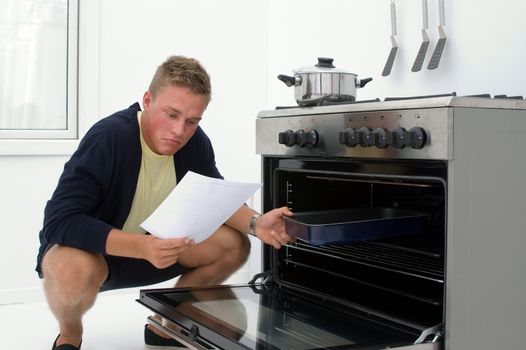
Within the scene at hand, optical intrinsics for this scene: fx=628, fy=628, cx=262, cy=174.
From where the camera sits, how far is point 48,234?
5.95 ft

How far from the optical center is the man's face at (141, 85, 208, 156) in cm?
180

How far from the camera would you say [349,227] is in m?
1.58

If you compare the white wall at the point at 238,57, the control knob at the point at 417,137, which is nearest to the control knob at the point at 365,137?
the control knob at the point at 417,137

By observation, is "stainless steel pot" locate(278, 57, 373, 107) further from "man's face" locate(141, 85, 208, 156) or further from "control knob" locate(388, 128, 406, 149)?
"control knob" locate(388, 128, 406, 149)

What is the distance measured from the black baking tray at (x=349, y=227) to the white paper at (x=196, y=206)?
174 millimetres

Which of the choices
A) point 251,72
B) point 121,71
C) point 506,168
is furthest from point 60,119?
point 506,168

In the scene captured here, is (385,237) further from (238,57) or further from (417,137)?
(238,57)

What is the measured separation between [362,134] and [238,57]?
207 centimetres

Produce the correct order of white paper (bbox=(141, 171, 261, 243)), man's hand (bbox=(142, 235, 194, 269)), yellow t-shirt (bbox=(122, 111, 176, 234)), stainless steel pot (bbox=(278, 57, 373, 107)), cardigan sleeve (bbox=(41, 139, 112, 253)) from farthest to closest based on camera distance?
yellow t-shirt (bbox=(122, 111, 176, 234)) < stainless steel pot (bbox=(278, 57, 373, 107)) < cardigan sleeve (bbox=(41, 139, 112, 253)) < man's hand (bbox=(142, 235, 194, 269)) < white paper (bbox=(141, 171, 261, 243))

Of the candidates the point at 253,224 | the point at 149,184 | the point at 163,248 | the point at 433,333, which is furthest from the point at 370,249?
the point at 149,184

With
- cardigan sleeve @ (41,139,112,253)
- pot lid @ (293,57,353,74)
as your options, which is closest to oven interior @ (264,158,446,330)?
pot lid @ (293,57,353,74)

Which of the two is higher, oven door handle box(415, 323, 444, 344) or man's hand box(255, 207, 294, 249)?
man's hand box(255, 207, 294, 249)

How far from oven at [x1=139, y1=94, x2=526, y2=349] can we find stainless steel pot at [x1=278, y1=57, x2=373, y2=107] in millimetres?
83

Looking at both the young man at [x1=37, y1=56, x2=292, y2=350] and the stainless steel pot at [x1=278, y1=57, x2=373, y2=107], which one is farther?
the stainless steel pot at [x1=278, y1=57, x2=373, y2=107]
